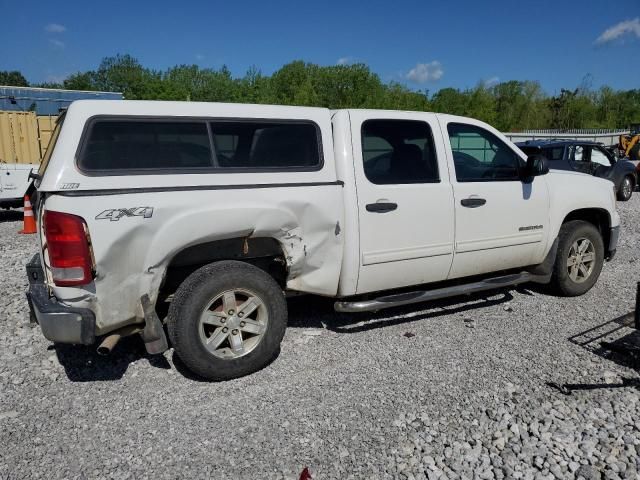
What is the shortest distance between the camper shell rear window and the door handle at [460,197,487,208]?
57.1 inches

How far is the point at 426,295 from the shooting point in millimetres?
4430

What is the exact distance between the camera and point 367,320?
4.82 meters

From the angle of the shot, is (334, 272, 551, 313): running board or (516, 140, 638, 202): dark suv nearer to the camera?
(334, 272, 551, 313): running board

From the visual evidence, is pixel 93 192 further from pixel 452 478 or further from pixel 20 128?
pixel 20 128

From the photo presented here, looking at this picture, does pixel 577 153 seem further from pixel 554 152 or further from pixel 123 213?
pixel 123 213

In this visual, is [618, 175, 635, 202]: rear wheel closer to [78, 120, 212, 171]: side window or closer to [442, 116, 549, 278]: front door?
[442, 116, 549, 278]: front door

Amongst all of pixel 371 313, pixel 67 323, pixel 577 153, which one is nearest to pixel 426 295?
pixel 371 313

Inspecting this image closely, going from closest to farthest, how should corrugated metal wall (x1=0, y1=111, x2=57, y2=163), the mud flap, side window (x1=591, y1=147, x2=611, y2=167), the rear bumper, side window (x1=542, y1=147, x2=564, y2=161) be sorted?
1. the rear bumper
2. the mud flap
3. side window (x1=542, y1=147, x2=564, y2=161)
4. side window (x1=591, y1=147, x2=611, y2=167)
5. corrugated metal wall (x1=0, y1=111, x2=57, y2=163)

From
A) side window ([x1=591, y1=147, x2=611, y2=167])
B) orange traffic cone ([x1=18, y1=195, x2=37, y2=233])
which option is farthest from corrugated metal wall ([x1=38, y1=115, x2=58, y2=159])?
side window ([x1=591, y1=147, x2=611, y2=167])

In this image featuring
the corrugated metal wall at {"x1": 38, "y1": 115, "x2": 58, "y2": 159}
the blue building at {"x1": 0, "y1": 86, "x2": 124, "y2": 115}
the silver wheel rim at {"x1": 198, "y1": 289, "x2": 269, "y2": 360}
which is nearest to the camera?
the silver wheel rim at {"x1": 198, "y1": 289, "x2": 269, "y2": 360}

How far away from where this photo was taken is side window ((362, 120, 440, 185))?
163 inches

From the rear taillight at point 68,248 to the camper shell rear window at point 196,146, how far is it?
346mm

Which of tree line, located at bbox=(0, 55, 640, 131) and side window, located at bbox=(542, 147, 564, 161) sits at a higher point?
tree line, located at bbox=(0, 55, 640, 131)

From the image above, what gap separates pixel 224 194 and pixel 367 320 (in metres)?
2.09
